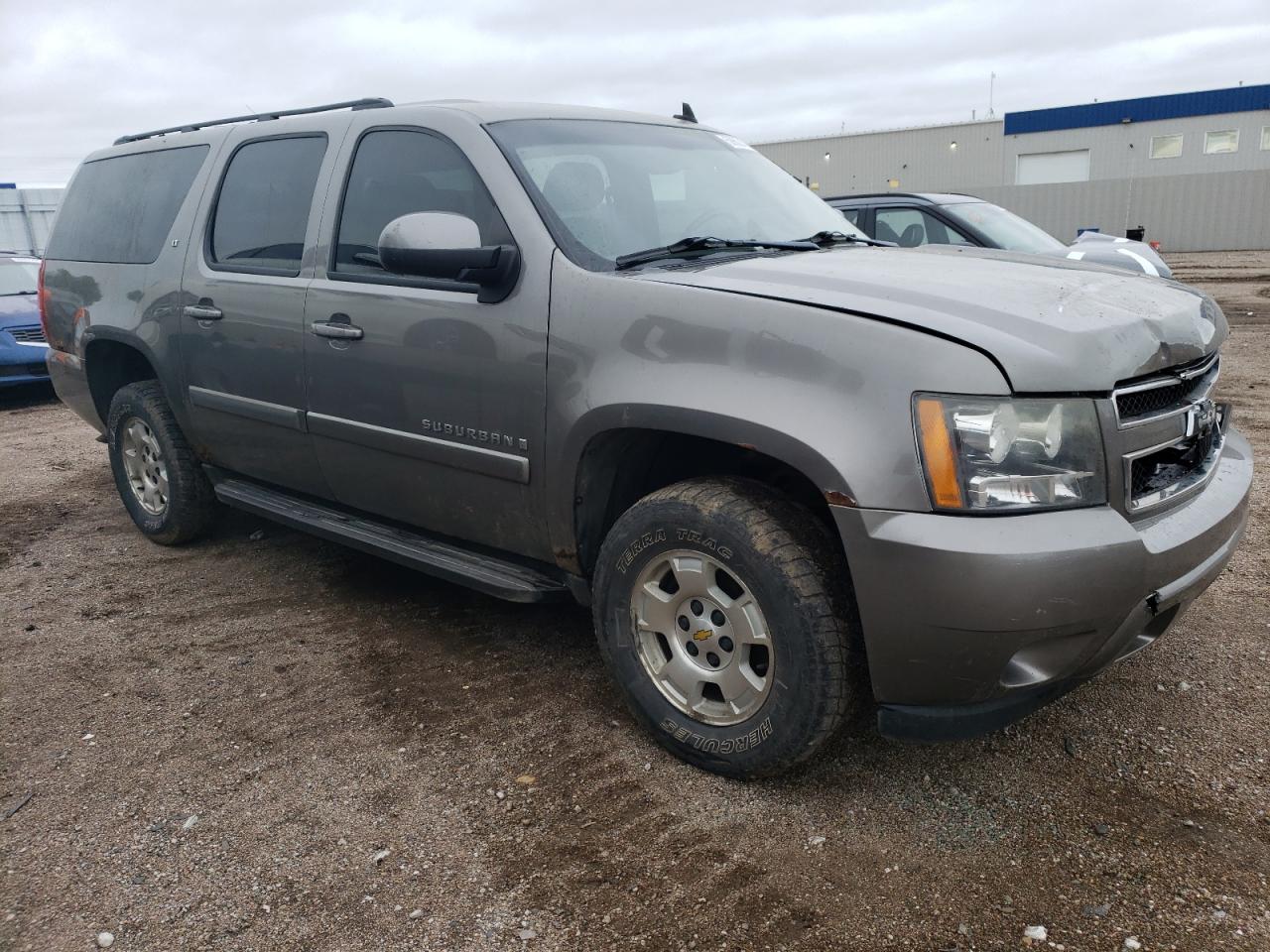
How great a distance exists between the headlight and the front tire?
0.42 metres

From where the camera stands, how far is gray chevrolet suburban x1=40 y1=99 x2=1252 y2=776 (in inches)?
90.8

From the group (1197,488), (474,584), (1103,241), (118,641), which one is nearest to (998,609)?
(1197,488)

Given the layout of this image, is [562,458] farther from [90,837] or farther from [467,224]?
[90,837]

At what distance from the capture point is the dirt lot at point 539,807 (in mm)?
2316

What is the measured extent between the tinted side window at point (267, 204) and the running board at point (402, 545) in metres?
0.96

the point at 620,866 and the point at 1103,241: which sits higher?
the point at 1103,241

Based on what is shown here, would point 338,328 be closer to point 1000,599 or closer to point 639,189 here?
point 639,189

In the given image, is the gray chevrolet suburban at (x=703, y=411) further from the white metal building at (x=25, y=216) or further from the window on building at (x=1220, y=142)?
the window on building at (x=1220, y=142)

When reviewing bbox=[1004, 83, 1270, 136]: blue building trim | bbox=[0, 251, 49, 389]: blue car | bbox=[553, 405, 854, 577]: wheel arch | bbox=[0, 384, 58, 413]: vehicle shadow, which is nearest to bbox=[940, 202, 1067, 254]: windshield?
bbox=[553, 405, 854, 577]: wheel arch

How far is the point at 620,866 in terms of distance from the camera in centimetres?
251

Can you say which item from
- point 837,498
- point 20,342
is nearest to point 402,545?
point 837,498

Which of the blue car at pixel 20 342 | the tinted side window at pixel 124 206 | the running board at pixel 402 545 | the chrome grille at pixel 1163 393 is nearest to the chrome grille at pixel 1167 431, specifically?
the chrome grille at pixel 1163 393

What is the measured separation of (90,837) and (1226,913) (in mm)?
2784

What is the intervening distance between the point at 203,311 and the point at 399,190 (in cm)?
119
